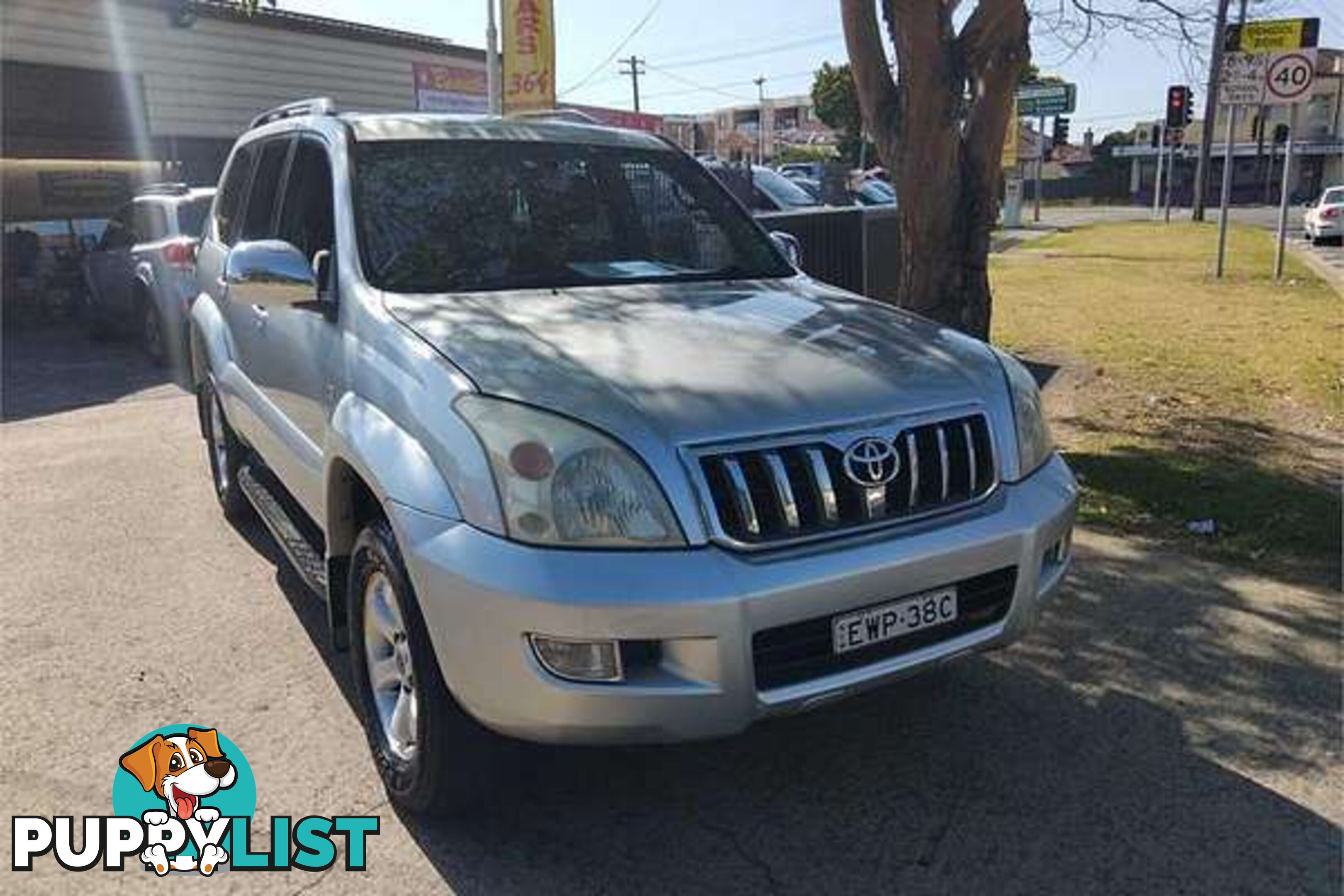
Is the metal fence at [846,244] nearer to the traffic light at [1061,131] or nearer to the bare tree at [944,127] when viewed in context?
the bare tree at [944,127]

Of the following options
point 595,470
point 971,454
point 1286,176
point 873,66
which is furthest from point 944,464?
point 1286,176

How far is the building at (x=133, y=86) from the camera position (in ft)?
50.1

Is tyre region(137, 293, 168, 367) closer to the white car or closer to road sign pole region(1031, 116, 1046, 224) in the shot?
the white car

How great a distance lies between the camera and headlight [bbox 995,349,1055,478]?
337cm

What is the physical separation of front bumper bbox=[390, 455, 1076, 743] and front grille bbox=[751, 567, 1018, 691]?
0.8 inches

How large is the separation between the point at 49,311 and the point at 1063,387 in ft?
44.9

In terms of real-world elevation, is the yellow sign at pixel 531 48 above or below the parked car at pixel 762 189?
above

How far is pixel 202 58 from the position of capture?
16.8 meters

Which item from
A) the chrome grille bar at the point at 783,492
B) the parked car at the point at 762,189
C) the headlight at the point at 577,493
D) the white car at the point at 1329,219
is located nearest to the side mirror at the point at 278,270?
the headlight at the point at 577,493

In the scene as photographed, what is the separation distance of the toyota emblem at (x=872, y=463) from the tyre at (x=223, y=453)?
3.85 m

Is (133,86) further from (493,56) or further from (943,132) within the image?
(943,132)

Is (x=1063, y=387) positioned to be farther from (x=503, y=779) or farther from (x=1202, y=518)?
(x=503, y=779)

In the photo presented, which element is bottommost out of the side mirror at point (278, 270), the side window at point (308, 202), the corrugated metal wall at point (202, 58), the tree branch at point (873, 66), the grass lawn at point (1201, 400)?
the grass lawn at point (1201, 400)

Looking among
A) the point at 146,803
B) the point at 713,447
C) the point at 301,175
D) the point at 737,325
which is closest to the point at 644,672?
the point at 713,447
